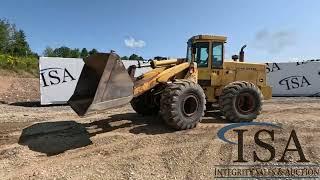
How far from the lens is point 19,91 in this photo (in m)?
21.0

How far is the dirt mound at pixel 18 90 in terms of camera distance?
18.3 meters

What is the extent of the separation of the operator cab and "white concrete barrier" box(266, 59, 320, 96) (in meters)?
11.7

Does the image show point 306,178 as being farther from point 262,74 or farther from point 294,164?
point 262,74

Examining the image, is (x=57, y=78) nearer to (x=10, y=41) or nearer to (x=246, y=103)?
(x=246, y=103)

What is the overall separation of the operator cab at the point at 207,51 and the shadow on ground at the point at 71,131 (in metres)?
1.72

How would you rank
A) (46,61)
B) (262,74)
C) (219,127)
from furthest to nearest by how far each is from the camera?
(46,61)
(262,74)
(219,127)

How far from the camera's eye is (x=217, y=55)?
1071 centimetres

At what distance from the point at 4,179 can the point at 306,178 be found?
496 centimetres

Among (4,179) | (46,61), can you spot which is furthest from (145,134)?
(46,61)

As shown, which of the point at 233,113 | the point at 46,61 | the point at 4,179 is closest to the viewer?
the point at 4,179

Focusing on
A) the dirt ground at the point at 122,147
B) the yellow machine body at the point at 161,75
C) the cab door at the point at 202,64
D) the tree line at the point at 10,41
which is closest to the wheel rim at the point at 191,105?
the dirt ground at the point at 122,147

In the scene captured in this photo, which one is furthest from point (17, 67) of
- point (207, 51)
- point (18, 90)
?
point (207, 51)

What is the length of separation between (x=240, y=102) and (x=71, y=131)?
4.69m

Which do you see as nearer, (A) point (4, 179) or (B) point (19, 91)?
(A) point (4, 179)
